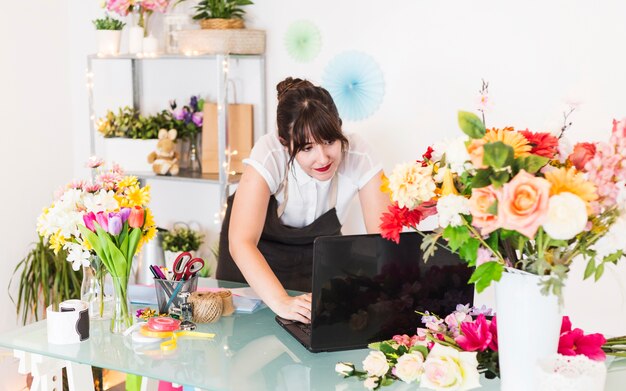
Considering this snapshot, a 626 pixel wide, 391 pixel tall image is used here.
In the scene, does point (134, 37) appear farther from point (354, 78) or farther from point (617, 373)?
point (617, 373)

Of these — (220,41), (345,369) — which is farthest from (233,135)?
(345,369)

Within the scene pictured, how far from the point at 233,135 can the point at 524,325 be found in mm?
2608

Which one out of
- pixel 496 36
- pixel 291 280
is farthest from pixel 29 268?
pixel 496 36

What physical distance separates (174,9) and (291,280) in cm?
189

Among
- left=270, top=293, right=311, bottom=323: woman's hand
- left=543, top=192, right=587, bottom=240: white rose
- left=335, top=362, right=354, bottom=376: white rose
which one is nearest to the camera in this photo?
left=543, top=192, right=587, bottom=240: white rose

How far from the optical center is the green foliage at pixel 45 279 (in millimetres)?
4000

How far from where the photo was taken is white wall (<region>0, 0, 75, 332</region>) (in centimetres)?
405

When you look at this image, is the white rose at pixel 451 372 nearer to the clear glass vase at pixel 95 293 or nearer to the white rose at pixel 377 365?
the white rose at pixel 377 365

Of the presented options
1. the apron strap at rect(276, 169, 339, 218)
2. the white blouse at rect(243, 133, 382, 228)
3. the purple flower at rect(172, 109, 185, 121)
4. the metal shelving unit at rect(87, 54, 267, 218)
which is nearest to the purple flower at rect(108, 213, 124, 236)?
the white blouse at rect(243, 133, 382, 228)

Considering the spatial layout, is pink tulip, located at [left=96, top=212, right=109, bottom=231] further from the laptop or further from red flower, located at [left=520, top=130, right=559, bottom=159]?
red flower, located at [left=520, top=130, right=559, bottom=159]

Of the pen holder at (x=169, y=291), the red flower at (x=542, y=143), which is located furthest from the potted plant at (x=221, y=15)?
the red flower at (x=542, y=143)

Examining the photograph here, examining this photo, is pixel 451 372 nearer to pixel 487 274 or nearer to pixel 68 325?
pixel 487 274

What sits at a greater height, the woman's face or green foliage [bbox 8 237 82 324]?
the woman's face

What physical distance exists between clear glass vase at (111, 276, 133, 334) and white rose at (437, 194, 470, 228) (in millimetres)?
1012
